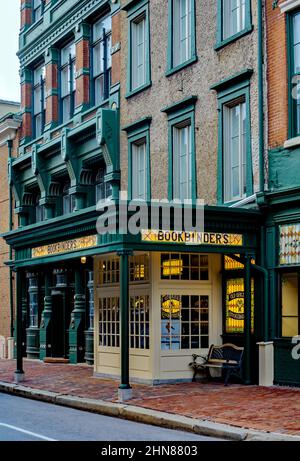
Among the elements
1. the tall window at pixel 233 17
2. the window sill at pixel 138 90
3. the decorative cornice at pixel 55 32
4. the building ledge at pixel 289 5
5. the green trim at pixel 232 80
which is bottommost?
the green trim at pixel 232 80

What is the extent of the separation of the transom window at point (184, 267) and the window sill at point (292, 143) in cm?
332

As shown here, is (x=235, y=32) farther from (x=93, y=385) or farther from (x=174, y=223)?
(x=93, y=385)

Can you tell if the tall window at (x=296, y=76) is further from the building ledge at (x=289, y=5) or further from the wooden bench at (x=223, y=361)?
the wooden bench at (x=223, y=361)

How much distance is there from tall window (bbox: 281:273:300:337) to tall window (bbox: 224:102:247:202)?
2268mm

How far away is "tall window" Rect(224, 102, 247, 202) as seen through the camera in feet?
58.5

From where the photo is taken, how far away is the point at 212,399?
48.4 ft

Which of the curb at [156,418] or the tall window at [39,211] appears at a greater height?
the tall window at [39,211]

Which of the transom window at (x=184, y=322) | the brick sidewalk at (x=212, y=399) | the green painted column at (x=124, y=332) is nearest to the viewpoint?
the brick sidewalk at (x=212, y=399)

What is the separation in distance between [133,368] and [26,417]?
4.26 metres

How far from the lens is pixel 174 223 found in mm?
15977

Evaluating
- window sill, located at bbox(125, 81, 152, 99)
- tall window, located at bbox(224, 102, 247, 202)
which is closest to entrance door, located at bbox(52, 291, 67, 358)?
window sill, located at bbox(125, 81, 152, 99)

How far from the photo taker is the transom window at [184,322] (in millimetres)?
17578

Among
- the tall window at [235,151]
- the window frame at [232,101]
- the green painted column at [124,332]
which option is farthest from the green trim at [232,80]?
the green painted column at [124,332]

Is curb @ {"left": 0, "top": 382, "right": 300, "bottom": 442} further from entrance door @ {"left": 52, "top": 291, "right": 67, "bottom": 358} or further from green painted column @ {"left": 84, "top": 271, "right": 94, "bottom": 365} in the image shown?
entrance door @ {"left": 52, "top": 291, "right": 67, "bottom": 358}
